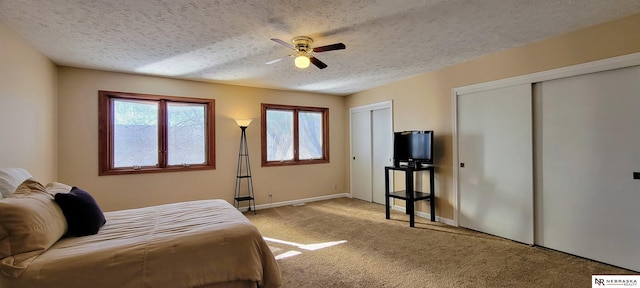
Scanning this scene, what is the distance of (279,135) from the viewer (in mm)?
5742

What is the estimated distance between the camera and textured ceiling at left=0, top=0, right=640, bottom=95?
2326 millimetres

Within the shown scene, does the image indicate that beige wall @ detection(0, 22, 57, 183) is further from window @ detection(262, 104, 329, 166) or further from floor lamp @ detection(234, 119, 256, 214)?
window @ detection(262, 104, 329, 166)

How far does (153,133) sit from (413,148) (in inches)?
161

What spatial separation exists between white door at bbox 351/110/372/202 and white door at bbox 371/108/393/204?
0.12 m

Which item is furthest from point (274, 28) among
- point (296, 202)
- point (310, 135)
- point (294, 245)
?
point (296, 202)

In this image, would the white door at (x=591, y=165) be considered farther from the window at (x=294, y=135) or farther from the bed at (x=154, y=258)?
the window at (x=294, y=135)

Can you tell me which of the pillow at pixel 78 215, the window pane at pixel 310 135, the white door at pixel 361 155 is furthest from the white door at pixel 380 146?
the pillow at pixel 78 215

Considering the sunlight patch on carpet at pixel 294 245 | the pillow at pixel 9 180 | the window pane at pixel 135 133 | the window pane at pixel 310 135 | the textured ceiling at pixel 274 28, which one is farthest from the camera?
the window pane at pixel 310 135

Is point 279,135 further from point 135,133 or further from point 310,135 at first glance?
point 135,133

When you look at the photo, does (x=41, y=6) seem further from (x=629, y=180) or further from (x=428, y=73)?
(x=629, y=180)

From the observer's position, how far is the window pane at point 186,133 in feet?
15.4

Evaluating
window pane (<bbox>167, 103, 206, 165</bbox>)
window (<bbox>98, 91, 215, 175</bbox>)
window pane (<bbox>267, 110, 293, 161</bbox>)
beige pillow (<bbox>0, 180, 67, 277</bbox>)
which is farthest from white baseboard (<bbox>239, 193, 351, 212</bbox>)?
beige pillow (<bbox>0, 180, 67, 277</bbox>)

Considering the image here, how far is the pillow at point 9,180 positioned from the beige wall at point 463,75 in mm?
4637

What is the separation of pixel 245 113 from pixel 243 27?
2.73 metres
